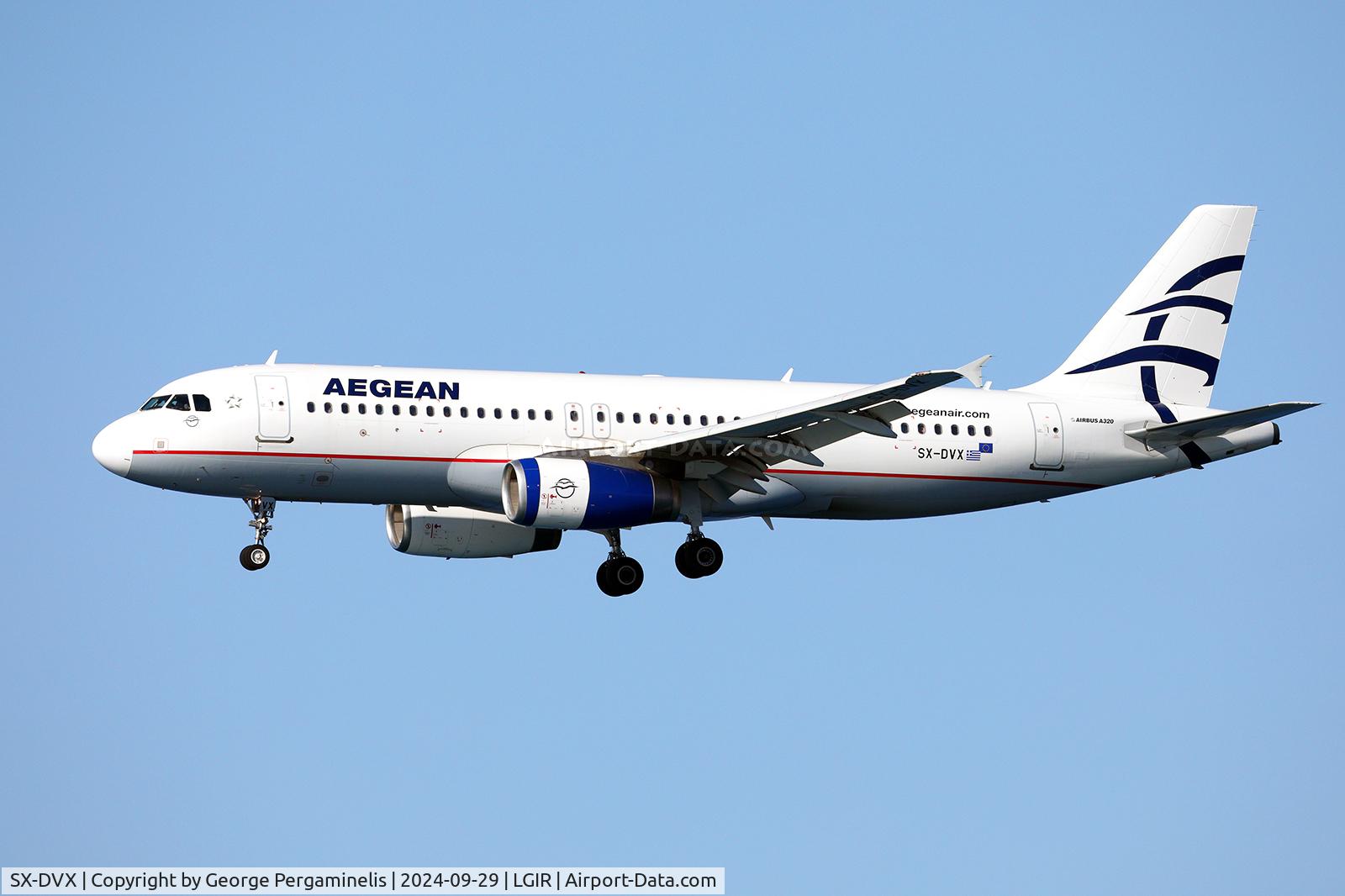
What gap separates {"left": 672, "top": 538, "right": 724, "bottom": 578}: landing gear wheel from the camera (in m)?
47.1

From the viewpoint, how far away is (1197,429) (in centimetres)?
4922

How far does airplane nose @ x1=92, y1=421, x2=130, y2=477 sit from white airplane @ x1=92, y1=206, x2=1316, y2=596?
0.13ft

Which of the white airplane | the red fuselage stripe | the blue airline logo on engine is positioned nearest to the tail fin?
the white airplane

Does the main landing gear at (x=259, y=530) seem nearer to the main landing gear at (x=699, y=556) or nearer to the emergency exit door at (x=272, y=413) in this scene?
the emergency exit door at (x=272, y=413)

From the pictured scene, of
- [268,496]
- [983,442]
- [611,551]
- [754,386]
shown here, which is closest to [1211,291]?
[983,442]

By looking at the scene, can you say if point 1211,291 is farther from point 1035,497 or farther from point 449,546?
point 449,546

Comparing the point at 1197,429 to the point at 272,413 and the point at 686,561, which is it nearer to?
the point at 686,561

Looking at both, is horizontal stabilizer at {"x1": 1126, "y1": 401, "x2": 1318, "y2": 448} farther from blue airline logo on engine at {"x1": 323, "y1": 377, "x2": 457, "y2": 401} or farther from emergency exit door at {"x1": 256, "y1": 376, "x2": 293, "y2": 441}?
emergency exit door at {"x1": 256, "y1": 376, "x2": 293, "y2": 441}

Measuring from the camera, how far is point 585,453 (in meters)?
45.8

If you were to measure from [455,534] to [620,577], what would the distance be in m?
4.45

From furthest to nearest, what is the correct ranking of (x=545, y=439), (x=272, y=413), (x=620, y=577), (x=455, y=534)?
(x=455, y=534), (x=620, y=577), (x=545, y=439), (x=272, y=413)

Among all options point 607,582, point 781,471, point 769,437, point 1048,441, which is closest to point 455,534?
point 607,582

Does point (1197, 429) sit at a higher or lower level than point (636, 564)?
higher

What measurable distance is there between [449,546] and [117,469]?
900cm
